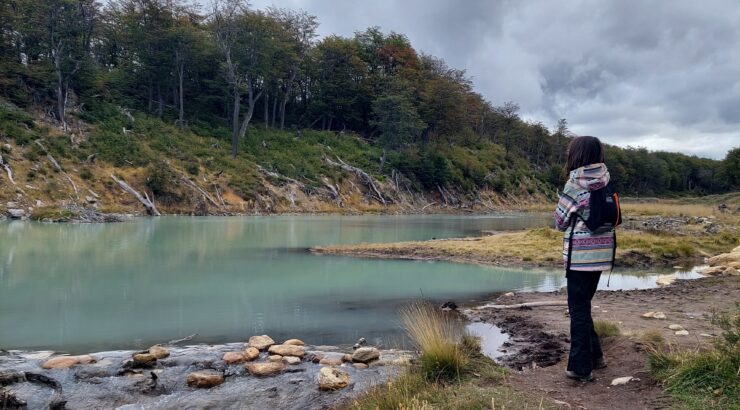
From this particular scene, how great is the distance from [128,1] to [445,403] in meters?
56.3

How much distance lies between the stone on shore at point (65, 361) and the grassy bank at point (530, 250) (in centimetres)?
1252

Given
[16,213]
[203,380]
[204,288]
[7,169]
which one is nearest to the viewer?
[203,380]

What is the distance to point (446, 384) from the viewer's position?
204 inches

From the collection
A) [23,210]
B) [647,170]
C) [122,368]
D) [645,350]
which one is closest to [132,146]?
[23,210]

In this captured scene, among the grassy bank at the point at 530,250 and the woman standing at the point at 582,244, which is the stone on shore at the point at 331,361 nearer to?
the woman standing at the point at 582,244

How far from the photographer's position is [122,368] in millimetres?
→ 6750

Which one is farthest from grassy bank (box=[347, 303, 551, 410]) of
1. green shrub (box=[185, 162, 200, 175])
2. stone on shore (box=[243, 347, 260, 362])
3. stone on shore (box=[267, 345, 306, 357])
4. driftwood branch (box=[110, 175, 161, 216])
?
green shrub (box=[185, 162, 200, 175])

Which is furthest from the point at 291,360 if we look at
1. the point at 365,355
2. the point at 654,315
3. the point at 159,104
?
the point at 159,104

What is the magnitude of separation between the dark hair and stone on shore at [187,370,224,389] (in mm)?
4703

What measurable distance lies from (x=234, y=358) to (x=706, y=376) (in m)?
5.36

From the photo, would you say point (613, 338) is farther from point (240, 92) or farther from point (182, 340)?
point (240, 92)

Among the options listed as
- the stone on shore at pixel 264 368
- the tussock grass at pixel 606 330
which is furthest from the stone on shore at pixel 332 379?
the tussock grass at pixel 606 330

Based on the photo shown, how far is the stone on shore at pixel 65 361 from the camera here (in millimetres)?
6758

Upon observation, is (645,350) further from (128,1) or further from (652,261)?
(128,1)
